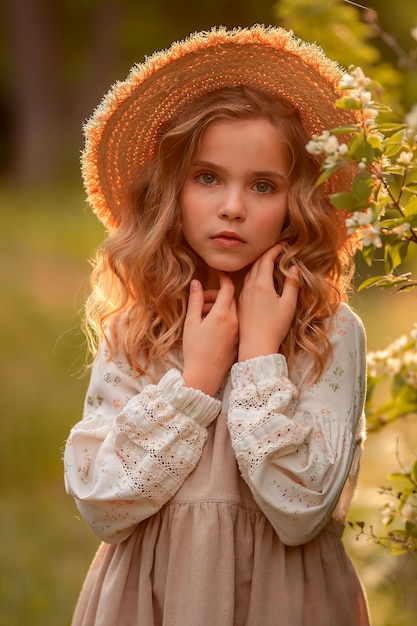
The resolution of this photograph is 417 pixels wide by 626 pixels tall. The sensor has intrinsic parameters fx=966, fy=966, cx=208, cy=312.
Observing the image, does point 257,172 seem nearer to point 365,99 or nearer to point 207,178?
point 207,178

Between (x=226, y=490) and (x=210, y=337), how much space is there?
407 millimetres

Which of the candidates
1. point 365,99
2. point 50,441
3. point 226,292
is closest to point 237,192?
point 226,292

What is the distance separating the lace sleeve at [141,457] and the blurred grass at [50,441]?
552 mm

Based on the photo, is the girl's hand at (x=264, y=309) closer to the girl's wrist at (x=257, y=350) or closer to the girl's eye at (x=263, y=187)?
the girl's wrist at (x=257, y=350)

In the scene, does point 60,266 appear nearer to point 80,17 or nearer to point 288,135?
point 288,135

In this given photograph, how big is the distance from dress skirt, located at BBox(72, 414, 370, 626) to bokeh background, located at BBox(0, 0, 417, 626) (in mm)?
701

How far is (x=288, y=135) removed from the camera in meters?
2.63

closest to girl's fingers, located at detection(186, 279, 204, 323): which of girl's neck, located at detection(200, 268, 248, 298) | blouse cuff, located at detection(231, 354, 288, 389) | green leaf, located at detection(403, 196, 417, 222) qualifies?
girl's neck, located at detection(200, 268, 248, 298)

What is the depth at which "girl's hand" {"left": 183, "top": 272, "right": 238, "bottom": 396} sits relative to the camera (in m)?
2.54

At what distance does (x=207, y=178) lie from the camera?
105 inches

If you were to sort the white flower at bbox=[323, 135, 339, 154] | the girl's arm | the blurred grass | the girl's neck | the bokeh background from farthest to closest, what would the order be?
1. the blurred grass
2. the bokeh background
3. the girl's neck
4. the girl's arm
5. the white flower at bbox=[323, 135, 339, 154]

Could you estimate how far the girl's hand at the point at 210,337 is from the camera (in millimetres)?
2545

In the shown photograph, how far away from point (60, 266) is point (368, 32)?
6858 millimetres

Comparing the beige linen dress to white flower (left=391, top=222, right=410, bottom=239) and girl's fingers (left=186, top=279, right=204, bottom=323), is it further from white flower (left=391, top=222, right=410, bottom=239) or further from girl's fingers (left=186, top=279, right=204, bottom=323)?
white flower (left=391, top=222, right=410, bottom=239)
